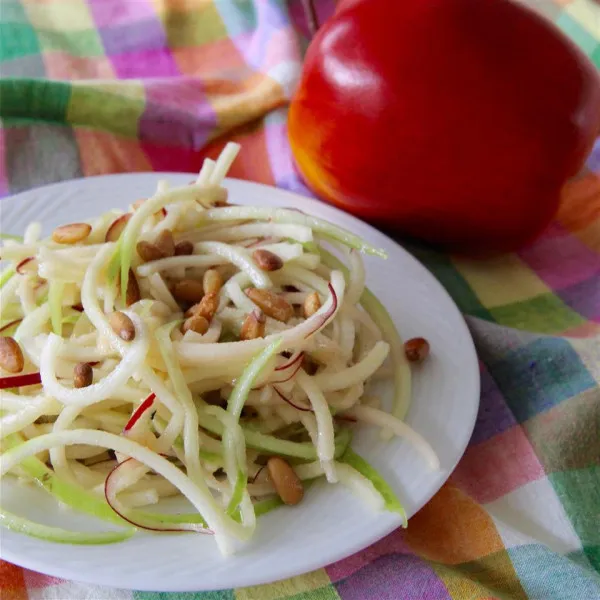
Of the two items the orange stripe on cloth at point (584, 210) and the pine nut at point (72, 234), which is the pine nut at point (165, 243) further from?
the orange stripe on cloth at point (584, 210)

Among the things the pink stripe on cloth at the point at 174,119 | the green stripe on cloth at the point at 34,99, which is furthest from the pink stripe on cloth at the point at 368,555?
the green stripe on cloth at the point at 34,99

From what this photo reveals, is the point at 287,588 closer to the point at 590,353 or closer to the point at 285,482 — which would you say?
the point at 285,482

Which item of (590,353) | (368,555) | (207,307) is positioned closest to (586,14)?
(590,353)

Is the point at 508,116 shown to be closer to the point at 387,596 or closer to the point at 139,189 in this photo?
the point at 139,189

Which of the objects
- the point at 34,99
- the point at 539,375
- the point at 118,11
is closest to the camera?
the point at 539,375

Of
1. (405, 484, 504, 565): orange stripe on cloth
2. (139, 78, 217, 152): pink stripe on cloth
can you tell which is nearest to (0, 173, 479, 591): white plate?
(405, 484, 504, 565): orange stripe on cloth
